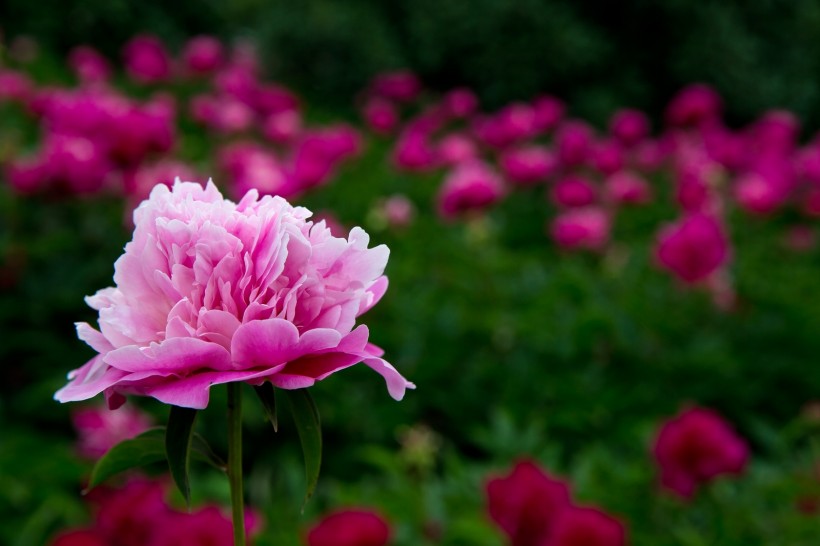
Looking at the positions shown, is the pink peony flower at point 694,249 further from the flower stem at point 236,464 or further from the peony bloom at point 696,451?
the flower stem at point 236,464

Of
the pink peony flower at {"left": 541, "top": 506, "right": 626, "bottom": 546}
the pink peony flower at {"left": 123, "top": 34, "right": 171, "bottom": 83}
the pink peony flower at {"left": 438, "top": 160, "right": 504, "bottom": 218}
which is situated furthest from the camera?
the pink peony flower at {"left": 123, "top": 34, "right": 171, "bottom": 83}

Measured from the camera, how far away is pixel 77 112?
250cm

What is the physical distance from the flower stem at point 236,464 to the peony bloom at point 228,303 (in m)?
0.02

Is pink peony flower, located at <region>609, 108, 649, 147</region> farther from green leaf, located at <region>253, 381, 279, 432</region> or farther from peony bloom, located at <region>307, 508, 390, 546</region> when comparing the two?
green leaf, located at <region>253, 381, 279, 432</region>

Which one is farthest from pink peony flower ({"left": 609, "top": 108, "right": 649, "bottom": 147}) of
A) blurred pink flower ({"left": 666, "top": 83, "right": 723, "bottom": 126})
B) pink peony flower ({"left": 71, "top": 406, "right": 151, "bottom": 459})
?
pink peony flower ({"left": 71, "top": 406, "right": 151, "bottom": 459})

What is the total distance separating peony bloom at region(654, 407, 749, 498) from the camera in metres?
1.51

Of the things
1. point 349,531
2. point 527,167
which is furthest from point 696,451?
point 527,167

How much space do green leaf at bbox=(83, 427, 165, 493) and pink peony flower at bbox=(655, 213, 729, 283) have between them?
208 cm

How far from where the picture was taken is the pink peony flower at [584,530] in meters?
1.15

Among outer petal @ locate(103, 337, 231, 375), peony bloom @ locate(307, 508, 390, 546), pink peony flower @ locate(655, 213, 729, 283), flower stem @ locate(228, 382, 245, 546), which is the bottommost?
pink peony flower @ locate(655, 213, 729, 283)

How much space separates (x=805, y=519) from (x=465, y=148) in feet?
8.39

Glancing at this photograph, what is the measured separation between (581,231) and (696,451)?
155 centimetres

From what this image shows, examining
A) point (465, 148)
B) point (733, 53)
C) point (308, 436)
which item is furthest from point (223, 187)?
point (733, 53)

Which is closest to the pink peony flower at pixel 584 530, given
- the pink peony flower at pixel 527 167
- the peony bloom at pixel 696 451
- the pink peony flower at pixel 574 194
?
the peony bloom at pixel 696 451
